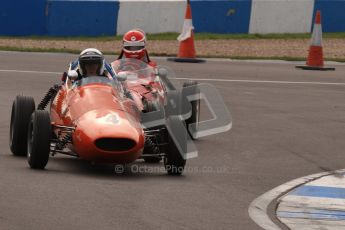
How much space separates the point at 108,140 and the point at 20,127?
1.59 m

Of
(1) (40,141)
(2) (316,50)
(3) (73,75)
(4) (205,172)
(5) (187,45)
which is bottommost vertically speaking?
(5) (187,45)

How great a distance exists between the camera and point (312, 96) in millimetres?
18906

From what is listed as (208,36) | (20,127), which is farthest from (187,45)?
(20,127)

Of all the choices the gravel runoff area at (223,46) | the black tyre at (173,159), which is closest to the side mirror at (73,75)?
the black tyre at (173,159)

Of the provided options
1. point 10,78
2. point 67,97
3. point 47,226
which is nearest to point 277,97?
point 10,78

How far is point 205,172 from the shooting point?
38.4 feet

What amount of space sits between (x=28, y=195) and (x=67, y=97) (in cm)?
272

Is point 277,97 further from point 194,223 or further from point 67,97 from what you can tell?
point 194,223

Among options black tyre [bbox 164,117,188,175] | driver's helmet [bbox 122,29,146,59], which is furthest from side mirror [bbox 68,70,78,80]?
driver's helmet [bbox 122,29,146,59]

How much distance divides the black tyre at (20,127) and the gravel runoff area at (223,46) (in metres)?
11.7

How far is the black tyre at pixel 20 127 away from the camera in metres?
12.0

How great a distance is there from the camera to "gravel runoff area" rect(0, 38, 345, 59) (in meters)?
24.3

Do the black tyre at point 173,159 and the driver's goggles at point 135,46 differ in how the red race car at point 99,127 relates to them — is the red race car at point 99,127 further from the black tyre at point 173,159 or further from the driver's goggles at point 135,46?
the driver's goggles at point 135,46

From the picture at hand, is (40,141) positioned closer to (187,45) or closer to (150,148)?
(150,148)
